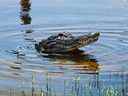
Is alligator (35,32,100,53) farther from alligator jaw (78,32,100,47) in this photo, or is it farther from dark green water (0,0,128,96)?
dark green water (0,0,128,96)

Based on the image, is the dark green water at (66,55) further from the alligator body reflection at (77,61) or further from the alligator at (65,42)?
the alligator at (65,42)

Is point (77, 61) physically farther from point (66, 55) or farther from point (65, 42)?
point (65, 42)

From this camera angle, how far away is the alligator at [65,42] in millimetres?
14523

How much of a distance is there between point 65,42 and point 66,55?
33cm

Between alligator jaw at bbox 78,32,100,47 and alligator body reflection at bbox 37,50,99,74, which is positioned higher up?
alligator jaw at bbox 78,32,100,47

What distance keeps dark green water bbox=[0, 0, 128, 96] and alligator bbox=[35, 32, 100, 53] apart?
23 cm

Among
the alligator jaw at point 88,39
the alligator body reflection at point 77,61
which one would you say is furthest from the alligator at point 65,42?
the alligator body reflection at point 77,61

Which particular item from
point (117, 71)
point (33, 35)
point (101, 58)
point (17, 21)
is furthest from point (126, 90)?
point (17, 21)

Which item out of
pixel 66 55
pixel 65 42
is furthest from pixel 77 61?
pixel 65 42

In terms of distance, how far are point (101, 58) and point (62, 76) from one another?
1728 millimetres

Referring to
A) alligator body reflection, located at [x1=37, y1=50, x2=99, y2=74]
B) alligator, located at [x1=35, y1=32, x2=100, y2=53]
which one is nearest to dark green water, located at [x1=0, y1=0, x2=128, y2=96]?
alligator body reflection, located at [x1=37, y1=50, x2=99, y2=74]

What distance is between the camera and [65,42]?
14570mm

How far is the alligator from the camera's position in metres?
14.5

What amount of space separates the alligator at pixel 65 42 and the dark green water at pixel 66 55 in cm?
23
